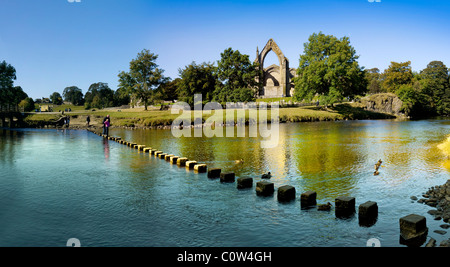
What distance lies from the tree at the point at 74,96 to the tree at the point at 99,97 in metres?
6.87

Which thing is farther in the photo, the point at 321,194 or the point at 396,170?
the point at 396,170

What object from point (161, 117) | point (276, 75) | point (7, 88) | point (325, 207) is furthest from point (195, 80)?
point (325, 207)

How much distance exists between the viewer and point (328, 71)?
7088cm

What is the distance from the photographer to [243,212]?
11.5m

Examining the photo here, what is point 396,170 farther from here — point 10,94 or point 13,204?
point 10,94

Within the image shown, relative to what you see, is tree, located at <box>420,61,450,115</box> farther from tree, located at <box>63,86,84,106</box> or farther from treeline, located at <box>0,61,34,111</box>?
tree, located at <box>63,86,84,106</box>

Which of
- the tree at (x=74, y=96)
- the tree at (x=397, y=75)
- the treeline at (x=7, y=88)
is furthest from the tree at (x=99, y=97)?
the tree at (x=397, y=75)

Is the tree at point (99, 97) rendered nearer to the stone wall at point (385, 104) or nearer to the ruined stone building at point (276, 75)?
the ruined stone building at point (276, 75)

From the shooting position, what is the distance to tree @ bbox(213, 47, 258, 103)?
7775cm

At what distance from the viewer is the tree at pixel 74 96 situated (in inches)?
5923

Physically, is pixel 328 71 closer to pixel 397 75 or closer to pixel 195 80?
pixel 195 80

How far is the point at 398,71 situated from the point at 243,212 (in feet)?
413

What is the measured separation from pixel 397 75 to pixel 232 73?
70.1 metres
